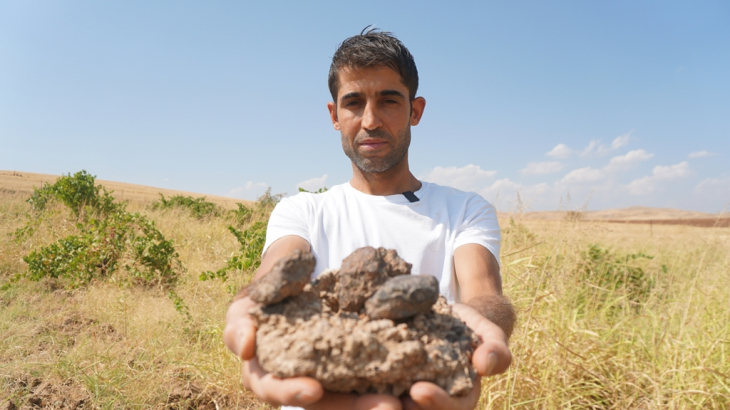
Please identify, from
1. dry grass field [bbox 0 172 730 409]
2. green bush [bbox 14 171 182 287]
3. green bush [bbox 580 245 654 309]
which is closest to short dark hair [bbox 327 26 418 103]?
dry grass field [bbox 0 172 730 409]

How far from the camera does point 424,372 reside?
1380 millimetres

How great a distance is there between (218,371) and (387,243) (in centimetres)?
196

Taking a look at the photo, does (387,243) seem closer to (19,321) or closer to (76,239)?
(19,321)

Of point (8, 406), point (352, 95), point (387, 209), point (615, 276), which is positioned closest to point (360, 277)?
point (387, 209)

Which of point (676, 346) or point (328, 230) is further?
point (676, 346)

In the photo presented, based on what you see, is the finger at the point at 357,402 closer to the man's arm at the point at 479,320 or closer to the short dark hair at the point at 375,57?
the man's arm at the point at 479,320

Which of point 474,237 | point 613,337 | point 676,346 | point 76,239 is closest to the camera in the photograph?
point 474,237

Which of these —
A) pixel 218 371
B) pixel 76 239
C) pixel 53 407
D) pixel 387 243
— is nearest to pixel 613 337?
pixel 387 243

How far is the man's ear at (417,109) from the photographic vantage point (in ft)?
10.5

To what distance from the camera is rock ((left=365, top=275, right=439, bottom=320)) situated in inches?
54.9

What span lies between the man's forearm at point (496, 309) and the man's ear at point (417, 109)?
1561 mm

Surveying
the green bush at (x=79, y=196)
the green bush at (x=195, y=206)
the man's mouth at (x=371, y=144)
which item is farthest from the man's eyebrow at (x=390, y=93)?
Answer: the green bush at (x=195, y=206)

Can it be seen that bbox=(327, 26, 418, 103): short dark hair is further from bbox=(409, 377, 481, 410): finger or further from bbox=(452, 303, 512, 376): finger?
bbox=(409, 377, 481, 410): finger

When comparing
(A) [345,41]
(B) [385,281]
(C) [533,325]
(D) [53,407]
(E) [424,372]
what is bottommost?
(D) [53,407]
